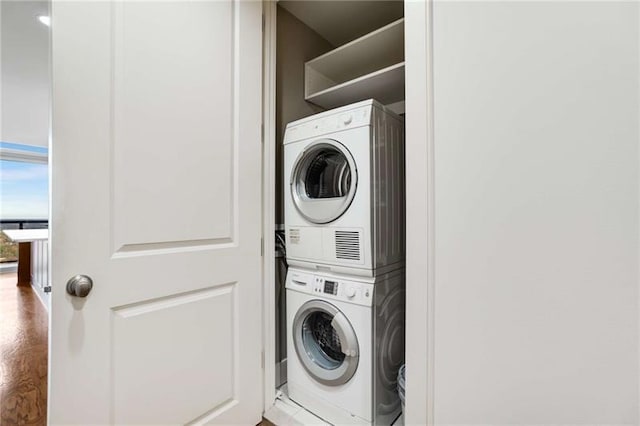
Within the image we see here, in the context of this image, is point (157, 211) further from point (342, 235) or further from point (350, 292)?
point (350, 292)

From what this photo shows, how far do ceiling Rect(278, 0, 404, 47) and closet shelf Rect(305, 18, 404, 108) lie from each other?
0.76ft

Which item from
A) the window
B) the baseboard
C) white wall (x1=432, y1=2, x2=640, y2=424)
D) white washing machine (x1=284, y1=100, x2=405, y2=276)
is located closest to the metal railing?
the window

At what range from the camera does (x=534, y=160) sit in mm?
832

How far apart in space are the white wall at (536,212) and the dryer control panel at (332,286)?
40 cm

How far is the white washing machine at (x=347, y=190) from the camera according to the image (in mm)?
1348

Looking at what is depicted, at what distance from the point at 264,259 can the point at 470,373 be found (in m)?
1.04

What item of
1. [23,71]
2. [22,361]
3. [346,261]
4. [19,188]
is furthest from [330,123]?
[19,188]

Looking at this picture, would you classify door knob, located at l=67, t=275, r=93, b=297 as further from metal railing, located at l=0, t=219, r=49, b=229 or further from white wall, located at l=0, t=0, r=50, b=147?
metal railing, located at l=0, t=219, r=49, b=229

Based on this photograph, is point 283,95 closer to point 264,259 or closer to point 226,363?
point 264,259

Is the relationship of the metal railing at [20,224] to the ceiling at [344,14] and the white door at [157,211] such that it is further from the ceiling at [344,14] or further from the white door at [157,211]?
the ceiling at [344,14]

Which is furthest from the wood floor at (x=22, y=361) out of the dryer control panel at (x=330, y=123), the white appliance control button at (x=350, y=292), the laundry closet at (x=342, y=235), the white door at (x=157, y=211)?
the dryer control panel at (x=330, y=123)

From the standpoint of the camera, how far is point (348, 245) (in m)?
1.40

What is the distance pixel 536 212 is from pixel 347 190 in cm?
84

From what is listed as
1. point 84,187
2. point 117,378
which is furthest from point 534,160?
point 117,378
